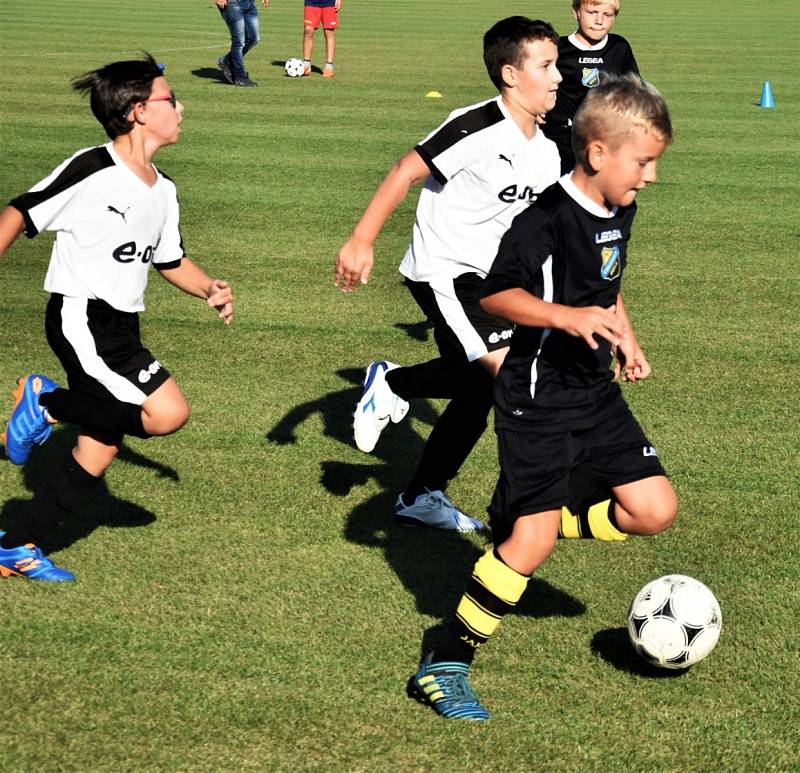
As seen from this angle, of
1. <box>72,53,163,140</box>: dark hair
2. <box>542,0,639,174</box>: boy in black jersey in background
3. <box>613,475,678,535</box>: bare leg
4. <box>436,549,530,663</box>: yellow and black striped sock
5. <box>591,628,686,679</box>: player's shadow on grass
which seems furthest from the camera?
<box>542,0,639,174</box>: boy in black jersey in background

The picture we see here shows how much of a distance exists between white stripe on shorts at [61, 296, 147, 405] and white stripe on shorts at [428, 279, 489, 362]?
4.42ft

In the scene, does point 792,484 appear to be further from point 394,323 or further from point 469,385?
point 394,323

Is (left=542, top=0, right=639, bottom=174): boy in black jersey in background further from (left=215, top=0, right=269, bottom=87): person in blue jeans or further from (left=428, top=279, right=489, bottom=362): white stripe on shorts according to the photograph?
(left=215, top=0, right=269, bottom=87): person in blue jeans

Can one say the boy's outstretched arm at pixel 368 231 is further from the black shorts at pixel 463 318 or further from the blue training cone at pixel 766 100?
the blue training cone at pixel 766 100

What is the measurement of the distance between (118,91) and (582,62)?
4.57m

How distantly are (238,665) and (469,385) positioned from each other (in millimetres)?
1773

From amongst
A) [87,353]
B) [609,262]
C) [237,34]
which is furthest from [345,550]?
[237,34]

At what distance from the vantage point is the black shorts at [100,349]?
4883 mm

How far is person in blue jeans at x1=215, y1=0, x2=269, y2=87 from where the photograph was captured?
19.0 metres

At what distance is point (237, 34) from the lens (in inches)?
747

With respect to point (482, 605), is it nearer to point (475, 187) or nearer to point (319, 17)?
point (475, 187)

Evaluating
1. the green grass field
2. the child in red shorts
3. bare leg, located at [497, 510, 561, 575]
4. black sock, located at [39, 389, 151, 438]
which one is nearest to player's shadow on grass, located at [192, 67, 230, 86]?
the child in red shorts

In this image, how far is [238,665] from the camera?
14.5 feet

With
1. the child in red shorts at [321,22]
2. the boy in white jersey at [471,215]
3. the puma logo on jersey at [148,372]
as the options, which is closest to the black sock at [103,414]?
the puma logo on jersey at [148,372]
